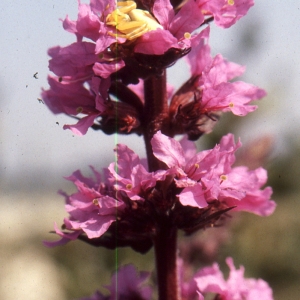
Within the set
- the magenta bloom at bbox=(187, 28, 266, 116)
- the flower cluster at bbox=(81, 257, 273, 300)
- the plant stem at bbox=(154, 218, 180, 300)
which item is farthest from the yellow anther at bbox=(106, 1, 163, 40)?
the flower cluster at bbox=(81, 257, 273, 300)

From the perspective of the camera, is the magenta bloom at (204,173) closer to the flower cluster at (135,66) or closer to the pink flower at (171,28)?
the flower cluster at (135,66)

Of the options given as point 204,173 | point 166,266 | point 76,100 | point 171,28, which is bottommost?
point 166,266

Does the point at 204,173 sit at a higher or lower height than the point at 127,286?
higher

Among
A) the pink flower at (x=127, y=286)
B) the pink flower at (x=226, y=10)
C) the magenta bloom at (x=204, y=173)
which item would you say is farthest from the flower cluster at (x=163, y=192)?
the pink flower at (x=127, y=286)

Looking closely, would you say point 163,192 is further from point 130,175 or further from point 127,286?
point 127,286

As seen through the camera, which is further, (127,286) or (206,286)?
(127,286)

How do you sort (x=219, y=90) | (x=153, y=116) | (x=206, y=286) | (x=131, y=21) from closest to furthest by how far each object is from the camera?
(x=131, y=21)
(x=219, y=90)
(x=153, y=116)
(x=206, y=286)

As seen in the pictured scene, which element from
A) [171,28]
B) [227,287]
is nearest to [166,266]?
[227,287]

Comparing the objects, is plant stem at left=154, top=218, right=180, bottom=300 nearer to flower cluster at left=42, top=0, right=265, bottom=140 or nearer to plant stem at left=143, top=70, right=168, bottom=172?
plant stem at left=143, top=70, right=168, bottom=172

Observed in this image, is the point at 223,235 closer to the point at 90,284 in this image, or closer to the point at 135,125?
the point at 90,284
